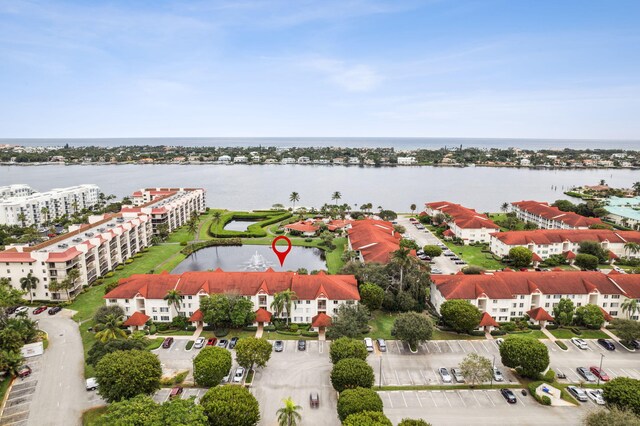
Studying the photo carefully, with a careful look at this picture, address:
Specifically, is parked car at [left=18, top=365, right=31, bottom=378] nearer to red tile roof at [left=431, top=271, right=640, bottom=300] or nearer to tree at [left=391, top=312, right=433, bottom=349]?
tree at [left=391, top=312, right=433, bottom=349]

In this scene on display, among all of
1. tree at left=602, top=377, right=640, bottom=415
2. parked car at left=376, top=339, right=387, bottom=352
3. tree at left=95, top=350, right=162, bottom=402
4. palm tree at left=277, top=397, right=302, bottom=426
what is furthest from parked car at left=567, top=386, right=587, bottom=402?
tree at left=95, top=350, right=162, bottom=402

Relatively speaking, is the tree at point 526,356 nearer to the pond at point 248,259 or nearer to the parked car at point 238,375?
the parked car at point 238,375

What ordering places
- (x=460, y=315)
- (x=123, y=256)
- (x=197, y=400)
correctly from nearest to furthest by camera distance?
(x=197, y=400) < (x=460, y=315) < (x=123, y=256)

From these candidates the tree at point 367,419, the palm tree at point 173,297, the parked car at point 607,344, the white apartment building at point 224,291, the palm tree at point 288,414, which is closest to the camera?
the tree at point 367,419

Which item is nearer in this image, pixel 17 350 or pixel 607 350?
pixel 17 350

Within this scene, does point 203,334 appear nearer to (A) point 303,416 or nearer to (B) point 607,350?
(A) point 303,416

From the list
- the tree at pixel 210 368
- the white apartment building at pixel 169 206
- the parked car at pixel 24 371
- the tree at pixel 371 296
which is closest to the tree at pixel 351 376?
the tree at pixel 210 368

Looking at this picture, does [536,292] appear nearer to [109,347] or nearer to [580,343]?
[580,343]

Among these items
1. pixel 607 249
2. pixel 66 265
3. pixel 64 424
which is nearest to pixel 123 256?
pixel 66 265
